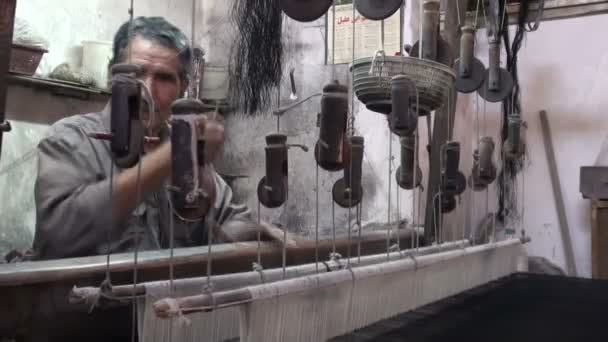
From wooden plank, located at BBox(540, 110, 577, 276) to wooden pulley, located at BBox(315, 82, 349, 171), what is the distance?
2.25m

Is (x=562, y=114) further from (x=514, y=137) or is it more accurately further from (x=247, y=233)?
(x=247, y=233)

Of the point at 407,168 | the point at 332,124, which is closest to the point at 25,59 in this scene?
the point at 407,168

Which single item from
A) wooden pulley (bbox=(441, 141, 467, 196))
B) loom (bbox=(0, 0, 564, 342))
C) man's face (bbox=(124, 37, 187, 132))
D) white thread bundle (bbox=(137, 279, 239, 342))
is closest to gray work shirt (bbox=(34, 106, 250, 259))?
man's face (bbox=(124, 37, 187, 132))

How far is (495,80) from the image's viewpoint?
1.62 meters

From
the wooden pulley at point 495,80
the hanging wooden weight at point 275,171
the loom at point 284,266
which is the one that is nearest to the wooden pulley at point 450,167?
the loom at point 284,266

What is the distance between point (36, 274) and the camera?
2.27 feet

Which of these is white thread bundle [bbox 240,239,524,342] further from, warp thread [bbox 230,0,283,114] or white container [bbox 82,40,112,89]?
white container [bbox 82,40,112,89]

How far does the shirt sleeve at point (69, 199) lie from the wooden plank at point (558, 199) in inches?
→ 83.6

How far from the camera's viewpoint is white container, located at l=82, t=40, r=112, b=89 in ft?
7.74

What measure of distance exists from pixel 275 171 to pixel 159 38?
63 cm

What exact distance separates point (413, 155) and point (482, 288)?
1.40ft

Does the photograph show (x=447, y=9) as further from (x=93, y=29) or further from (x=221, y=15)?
(x=93, y=29)

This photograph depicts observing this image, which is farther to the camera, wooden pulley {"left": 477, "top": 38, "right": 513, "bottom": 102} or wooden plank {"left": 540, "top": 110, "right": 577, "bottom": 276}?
wooden plank {"left": 540, "top": 110, "right": 577, "bottom": 276}

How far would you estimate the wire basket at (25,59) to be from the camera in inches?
80.5
